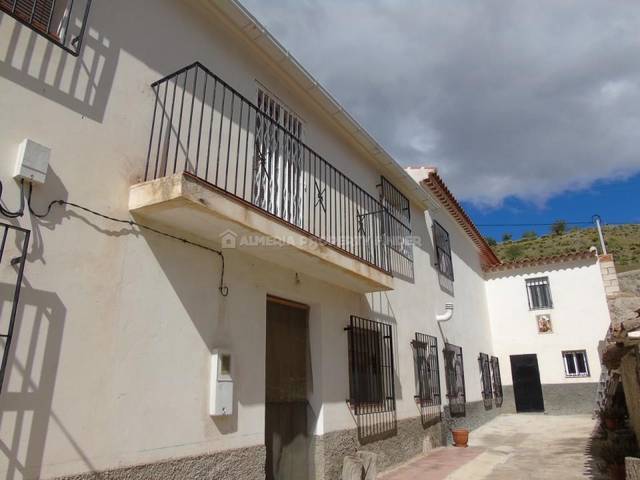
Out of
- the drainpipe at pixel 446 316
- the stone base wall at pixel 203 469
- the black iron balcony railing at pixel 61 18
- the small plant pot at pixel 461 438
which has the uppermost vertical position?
the black iron balcony railing at pixel 61 18

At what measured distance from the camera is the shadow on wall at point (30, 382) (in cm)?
314

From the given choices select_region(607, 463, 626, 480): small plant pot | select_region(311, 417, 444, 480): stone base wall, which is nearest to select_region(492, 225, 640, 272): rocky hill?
select_region(311, 417, 444, 480): stone base wall

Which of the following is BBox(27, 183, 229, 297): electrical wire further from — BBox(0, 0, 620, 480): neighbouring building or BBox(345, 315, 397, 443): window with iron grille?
BBox(345, 315, 397, 443): window with iron grille

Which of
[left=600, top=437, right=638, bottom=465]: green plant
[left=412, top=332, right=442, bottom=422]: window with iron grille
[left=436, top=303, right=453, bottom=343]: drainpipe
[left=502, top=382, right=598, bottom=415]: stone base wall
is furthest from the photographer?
[left=502, top=382, right=598, bottom=415]: stone base wall

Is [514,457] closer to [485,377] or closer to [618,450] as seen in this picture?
[618,450]

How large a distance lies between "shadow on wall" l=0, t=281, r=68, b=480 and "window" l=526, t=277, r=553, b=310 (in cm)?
1739

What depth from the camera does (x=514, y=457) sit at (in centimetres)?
928

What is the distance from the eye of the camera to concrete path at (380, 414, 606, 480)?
767 centimetres

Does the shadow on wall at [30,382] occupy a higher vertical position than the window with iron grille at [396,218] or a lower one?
lower

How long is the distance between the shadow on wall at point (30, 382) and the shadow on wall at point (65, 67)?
63.3 inches

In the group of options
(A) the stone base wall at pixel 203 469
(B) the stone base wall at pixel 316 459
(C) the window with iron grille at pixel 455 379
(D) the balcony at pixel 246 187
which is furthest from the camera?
(C) the window with iron grille at pixel 455 379

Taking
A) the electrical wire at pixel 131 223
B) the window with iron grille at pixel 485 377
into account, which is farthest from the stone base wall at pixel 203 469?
the window with iron grille at pixel 485 377

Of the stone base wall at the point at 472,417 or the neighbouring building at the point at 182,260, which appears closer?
the neighbouring building at the point at 182,260

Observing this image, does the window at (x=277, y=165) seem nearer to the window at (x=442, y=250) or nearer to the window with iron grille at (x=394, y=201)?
the window with iron grille at (x=394, y=201)
